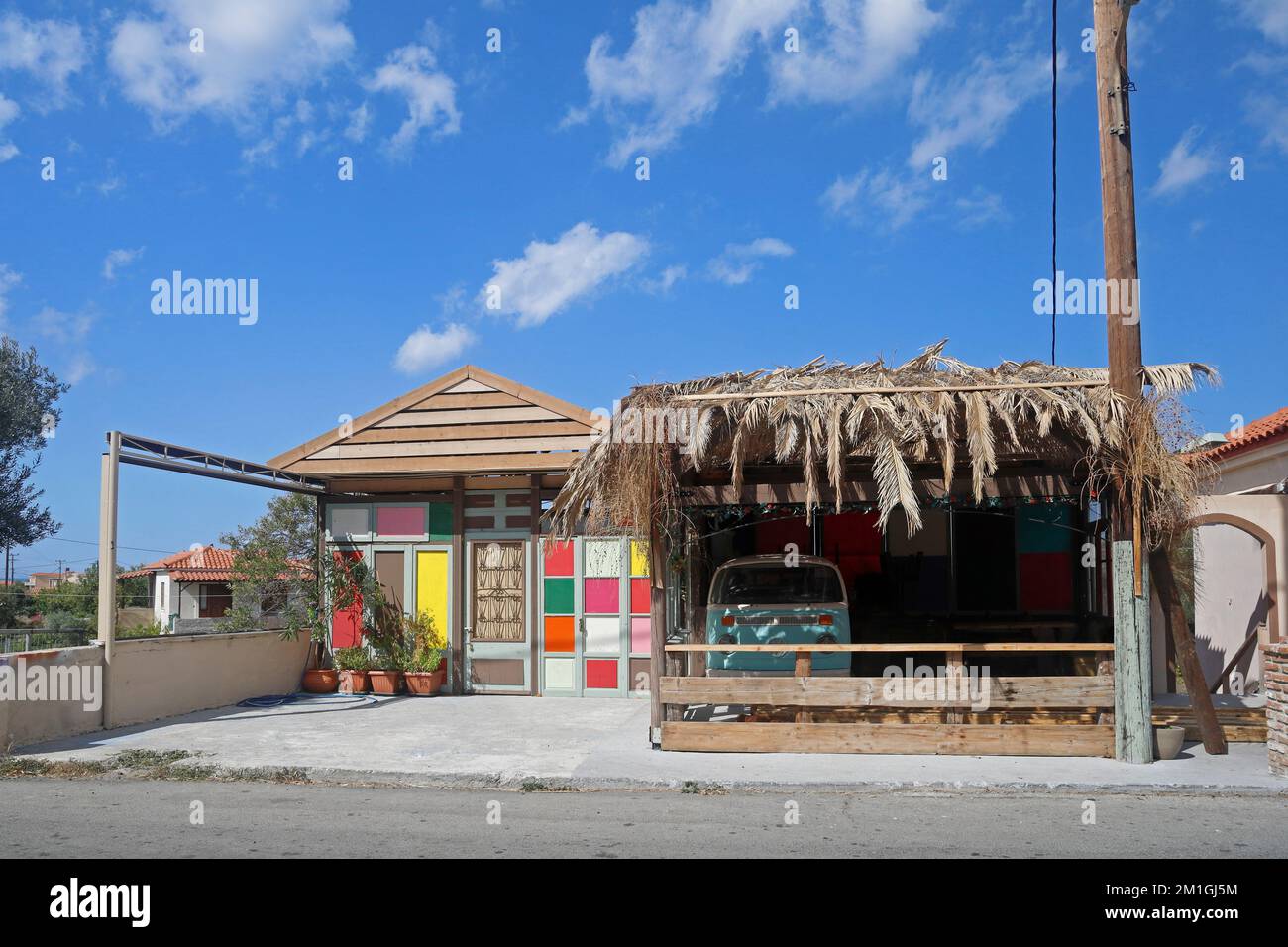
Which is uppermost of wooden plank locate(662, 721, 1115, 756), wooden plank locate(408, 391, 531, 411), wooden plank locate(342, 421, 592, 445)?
wooden plank locate(408, 391, 531, 411)

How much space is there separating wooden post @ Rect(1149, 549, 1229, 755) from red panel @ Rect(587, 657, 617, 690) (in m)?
7.49

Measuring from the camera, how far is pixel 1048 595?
15.0 m

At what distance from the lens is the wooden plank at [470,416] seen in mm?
14461

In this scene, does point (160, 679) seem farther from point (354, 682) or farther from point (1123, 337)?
point (1123, 337)

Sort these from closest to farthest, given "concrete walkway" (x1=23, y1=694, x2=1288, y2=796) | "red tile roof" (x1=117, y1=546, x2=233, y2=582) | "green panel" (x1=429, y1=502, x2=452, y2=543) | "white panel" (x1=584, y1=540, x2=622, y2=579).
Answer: "concrete walkway" (x1=23, y1=694, x2=1288, y2=796) → "white panel" (x1=584, y1=540, x2=622, y2=579) → "green panel" (x1=429, y1=502, x2=452, y2=543) → "red tile roof" (x1=117, y1=546, x2=233, y2=582)

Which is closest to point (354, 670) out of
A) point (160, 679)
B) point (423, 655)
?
point (423, 655)

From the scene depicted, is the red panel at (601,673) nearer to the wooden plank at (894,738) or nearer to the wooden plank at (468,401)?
the wooden plank at (468,401)

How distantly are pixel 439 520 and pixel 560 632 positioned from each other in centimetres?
254

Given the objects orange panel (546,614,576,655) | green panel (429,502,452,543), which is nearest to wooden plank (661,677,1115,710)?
orange panel (546,614,576,655)

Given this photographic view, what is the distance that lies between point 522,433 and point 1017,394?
7263 mm

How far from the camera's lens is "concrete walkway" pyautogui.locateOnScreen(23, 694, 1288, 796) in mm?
8750

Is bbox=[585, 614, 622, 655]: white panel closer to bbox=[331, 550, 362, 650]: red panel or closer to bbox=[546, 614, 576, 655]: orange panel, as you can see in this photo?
bbox=[546, 614, 576, 655]: orange panel
